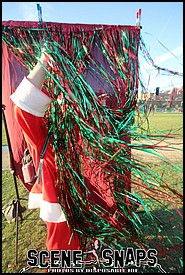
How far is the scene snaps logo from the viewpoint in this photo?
59.9 inches

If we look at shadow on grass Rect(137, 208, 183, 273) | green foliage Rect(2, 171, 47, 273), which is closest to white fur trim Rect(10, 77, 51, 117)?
shadow on grass Rect(137, 208, 183, 273)

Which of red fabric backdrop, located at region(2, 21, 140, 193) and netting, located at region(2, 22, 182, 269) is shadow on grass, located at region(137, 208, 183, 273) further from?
red fabric backdrop, located at region(2, 21, 140, 193)

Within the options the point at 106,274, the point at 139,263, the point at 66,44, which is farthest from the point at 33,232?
the point at 66,44

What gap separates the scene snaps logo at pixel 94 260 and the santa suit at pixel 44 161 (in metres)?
0.15

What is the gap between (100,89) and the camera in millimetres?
1994

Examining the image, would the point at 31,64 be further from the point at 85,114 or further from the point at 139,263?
the point at 139,263

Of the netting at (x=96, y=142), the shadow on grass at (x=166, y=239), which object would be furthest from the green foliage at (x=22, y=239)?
the shadow on grass at (x=166, y=239)

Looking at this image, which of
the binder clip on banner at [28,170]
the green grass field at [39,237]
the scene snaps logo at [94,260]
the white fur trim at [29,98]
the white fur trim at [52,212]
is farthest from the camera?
the green grass field at [39,237]

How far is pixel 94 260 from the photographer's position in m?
1.75

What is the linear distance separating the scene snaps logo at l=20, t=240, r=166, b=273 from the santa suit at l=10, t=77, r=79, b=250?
15cm

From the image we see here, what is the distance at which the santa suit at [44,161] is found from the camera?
104 cm

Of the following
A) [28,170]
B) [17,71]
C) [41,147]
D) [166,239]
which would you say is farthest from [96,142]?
[166,239]

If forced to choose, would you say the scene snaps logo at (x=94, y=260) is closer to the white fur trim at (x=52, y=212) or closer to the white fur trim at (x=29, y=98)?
the white fur trim at (x=52, y=212)

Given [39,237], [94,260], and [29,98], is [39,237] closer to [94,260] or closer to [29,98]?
[94,260]
